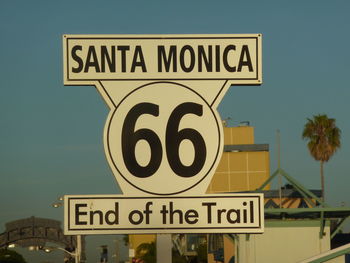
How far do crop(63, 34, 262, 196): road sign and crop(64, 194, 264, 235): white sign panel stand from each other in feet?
A: 0.21

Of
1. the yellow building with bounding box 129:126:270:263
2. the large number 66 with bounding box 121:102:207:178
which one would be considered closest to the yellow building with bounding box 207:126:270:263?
the yellow building with bounding box 129:126:270:263

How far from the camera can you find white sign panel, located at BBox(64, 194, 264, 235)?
4.54m

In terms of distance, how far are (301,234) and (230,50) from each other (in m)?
51.5

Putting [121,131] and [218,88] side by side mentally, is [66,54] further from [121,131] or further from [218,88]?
[218,88]

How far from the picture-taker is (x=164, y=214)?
14.9ft

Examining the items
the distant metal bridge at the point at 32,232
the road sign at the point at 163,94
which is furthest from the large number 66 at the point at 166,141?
the distant metal bridge at the point at 32,232

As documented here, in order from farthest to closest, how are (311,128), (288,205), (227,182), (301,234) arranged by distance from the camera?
1. (227,182)
2. (288,205)
3. (311,128)
4. (301,234)

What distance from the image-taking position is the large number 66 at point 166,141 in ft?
15.0

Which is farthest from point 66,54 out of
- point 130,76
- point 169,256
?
point 169,256

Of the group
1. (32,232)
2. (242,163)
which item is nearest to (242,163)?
(242,163)

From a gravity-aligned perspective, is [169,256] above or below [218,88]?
below

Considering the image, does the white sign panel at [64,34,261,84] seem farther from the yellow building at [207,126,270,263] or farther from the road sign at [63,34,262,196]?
the yellow building at [207,126,270,263]

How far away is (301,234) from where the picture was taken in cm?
5525

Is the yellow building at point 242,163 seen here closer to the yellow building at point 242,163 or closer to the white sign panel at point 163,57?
the yellow building at point 242,163
